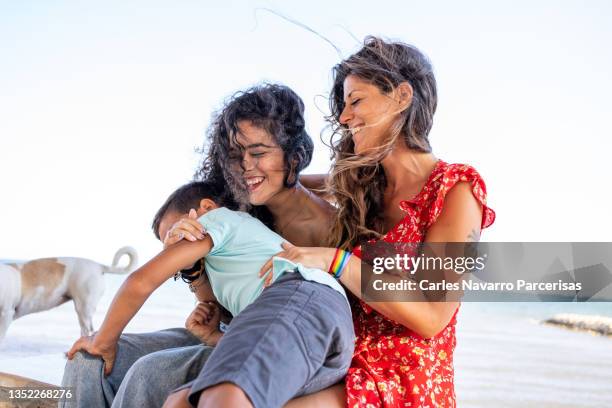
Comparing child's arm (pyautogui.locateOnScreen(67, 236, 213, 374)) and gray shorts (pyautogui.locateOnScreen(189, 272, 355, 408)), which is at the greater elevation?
child's arm (pyautogui.locateOnScreen(67, 236, 213, 374))

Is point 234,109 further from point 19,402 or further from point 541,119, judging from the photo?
point 541,119

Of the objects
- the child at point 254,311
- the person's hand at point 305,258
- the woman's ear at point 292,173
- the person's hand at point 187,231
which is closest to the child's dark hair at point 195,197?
the child at point 254,311

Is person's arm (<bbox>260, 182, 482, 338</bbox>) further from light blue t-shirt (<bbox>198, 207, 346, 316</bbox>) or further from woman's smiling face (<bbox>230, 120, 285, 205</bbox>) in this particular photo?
woman's smiling face (<bbox>230, 120, 285, 205</bbox>)

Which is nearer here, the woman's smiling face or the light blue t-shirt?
the light blue t-shirt

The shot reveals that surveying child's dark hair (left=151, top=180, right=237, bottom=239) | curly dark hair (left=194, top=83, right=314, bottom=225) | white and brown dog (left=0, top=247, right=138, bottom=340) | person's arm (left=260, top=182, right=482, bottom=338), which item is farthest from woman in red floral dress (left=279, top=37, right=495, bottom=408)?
white and brown dog (left=0, top=247, right=138, bottom=340)

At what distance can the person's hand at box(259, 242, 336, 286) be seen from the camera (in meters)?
1.48

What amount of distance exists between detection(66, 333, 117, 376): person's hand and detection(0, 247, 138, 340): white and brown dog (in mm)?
2207

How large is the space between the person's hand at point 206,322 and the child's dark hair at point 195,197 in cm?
25

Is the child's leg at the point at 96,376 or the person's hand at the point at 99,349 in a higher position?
the person's hand at the point at 99,349

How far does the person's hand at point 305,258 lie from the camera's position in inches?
58.1

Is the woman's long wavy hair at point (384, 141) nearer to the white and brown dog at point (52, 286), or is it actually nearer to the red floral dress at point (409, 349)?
the red floral dress at point (409, 349)

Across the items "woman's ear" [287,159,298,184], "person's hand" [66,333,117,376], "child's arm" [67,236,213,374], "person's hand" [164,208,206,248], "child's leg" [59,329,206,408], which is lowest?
"child's leg" [59,329,206,408]

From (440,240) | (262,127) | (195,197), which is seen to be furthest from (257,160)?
(440,240)

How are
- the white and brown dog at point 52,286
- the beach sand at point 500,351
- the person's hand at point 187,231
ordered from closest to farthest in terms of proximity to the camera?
the person's hand at point 187,231
the white and brown dog at point 52,286
the beach sand at point 500,351
